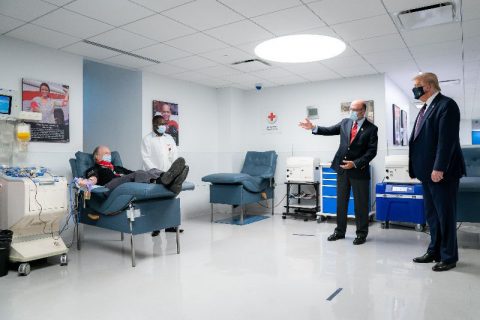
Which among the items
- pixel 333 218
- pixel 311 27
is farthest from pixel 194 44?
pixel 333 218

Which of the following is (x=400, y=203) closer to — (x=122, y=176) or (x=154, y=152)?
(x=154, y=152)

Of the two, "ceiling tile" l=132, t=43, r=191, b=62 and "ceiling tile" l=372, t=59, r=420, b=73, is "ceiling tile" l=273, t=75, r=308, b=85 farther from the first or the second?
"ceiling tile" l=132, t=43, r=191, b=62

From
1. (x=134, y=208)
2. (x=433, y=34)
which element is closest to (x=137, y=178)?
(x=134, y=208)

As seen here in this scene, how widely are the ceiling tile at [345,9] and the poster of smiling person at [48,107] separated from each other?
3216mm

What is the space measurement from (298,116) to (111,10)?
13.6 feet

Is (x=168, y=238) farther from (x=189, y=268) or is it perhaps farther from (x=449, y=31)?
(x=449, y=31)

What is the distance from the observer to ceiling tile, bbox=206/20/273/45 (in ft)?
12.5

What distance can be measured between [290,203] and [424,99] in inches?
143

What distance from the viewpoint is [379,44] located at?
4.47 metres

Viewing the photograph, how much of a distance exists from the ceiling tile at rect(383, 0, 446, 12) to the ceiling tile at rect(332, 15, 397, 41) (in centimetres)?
20

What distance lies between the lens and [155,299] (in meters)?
2.67

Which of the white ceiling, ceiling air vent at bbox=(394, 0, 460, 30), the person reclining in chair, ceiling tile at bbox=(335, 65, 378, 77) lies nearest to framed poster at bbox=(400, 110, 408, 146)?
the white ceiling

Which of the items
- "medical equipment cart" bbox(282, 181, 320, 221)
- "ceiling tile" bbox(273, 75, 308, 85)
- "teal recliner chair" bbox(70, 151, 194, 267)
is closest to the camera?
"teal recliner chair" bbox(70, 151, 194, 267)

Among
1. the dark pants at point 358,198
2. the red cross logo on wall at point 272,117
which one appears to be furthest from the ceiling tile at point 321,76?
the dark pants at point 358,198
